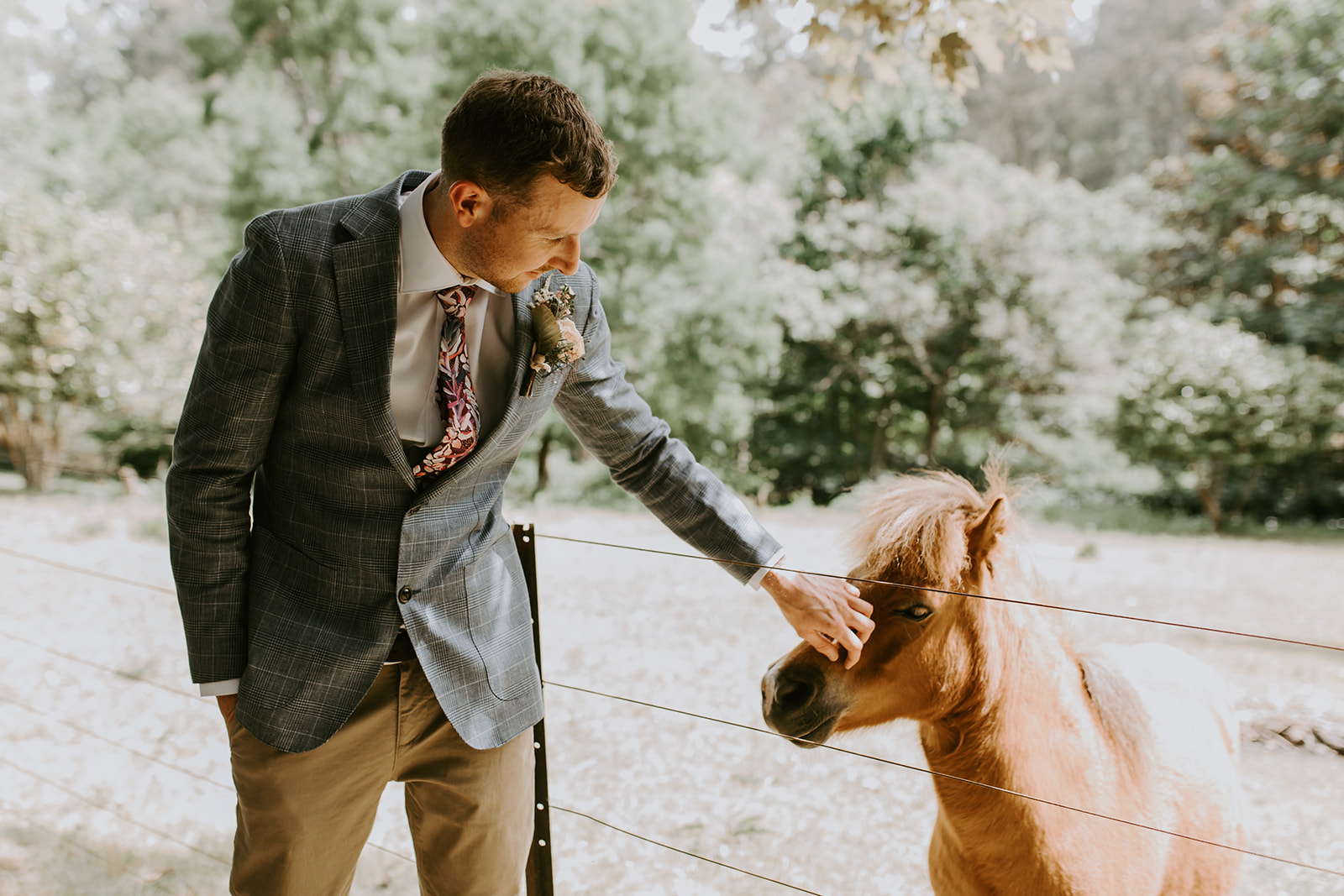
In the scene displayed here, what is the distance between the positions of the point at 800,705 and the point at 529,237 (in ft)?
2.75

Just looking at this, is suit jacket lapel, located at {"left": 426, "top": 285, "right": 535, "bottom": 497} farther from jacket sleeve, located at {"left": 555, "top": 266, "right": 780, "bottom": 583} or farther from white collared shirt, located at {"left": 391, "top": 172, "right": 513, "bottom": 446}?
jacket sleeve, located at {"left": 555, "top": 266, "right": 780, "bottom": 583}

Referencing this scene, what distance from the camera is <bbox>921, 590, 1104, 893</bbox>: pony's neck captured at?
4.33 feet

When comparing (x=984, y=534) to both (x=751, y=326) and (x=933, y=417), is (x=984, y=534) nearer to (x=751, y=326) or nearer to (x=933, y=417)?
(x=751, y=326)

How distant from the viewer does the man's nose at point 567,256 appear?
44.5 inches

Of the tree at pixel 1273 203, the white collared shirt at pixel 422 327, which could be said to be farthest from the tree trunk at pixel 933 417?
the white collared shirt at pixel 422 327

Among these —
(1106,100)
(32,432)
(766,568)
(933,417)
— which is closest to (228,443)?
(766,568)

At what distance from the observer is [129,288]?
9.31 metres

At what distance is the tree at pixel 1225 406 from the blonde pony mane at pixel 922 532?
1033 centimetres

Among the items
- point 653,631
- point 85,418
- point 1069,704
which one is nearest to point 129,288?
point 85,418

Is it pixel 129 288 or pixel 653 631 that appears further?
pixel 129 288

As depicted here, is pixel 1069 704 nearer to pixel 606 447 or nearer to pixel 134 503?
pixel 606 447

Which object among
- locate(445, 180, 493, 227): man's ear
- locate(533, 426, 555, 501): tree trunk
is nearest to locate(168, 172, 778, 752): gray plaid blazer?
locate(445, 180, 493, 227): man's ear

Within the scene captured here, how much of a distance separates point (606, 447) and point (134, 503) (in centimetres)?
901

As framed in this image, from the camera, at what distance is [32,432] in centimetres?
947
